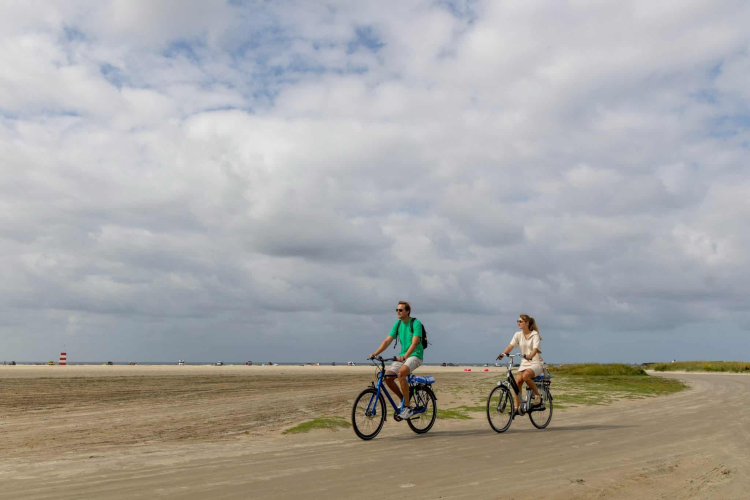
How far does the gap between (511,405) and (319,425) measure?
4095 mm

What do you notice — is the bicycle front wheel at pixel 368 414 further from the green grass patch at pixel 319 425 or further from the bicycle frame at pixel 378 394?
the green grass patch at pixel 319 425

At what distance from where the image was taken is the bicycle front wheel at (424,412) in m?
11.5

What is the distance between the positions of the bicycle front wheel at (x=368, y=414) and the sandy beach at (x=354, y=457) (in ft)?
0.93

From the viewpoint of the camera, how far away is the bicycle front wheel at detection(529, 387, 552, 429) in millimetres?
12539

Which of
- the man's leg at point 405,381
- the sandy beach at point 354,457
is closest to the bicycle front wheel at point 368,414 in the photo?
the sandy beach at point 354,457

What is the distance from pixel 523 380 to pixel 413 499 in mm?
6633

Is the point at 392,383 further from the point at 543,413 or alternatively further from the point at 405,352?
the point at 543,413

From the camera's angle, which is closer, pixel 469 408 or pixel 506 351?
pixel 506 351

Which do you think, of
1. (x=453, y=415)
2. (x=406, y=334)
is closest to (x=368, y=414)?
(x=406, y=334)

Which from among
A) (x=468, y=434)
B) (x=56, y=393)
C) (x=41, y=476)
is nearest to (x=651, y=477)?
(x=468, y=434)

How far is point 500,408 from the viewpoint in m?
11.9

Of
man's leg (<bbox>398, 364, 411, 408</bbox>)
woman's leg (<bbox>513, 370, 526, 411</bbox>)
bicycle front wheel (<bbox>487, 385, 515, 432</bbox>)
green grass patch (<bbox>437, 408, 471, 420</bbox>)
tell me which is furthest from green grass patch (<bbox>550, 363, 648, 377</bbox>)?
man's leg (<bbox>398, 364, 411, 408</bbox>)

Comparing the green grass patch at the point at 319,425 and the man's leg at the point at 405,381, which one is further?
the green grass patch at the point at 319,425

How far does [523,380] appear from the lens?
12.3 metres
